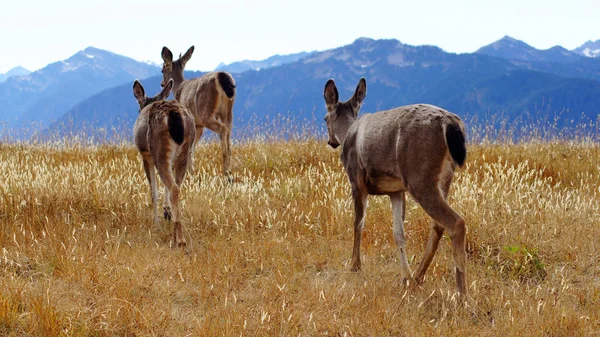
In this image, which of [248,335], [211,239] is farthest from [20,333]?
[211,239]

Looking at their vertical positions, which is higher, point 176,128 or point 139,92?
point 139,92

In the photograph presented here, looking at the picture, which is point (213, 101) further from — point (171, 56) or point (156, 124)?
point (156, 124)

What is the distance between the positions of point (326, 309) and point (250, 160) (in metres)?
6.88

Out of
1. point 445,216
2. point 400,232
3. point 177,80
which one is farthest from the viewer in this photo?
point 177,80

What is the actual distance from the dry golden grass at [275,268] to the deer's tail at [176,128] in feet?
3.46

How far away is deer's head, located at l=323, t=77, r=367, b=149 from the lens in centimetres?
627

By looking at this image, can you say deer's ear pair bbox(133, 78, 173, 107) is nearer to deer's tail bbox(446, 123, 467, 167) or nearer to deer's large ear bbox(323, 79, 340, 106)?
deer's large ear bbox(323, 79, 340, 106)

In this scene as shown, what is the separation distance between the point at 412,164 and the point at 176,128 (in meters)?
3.03

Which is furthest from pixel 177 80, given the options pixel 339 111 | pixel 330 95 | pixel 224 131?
pixel 339 111

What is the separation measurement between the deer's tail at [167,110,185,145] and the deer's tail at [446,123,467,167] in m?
3.20

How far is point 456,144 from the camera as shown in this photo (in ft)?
14.3

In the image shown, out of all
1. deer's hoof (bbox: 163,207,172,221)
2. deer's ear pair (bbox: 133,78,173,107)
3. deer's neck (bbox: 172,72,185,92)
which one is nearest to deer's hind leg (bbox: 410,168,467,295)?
deer's hoof (bbox: 163,207,172,221)

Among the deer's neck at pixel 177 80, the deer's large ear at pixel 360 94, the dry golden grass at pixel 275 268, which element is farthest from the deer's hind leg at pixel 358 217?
the deer's neck at pixel 177 80

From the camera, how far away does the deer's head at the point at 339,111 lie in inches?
247
